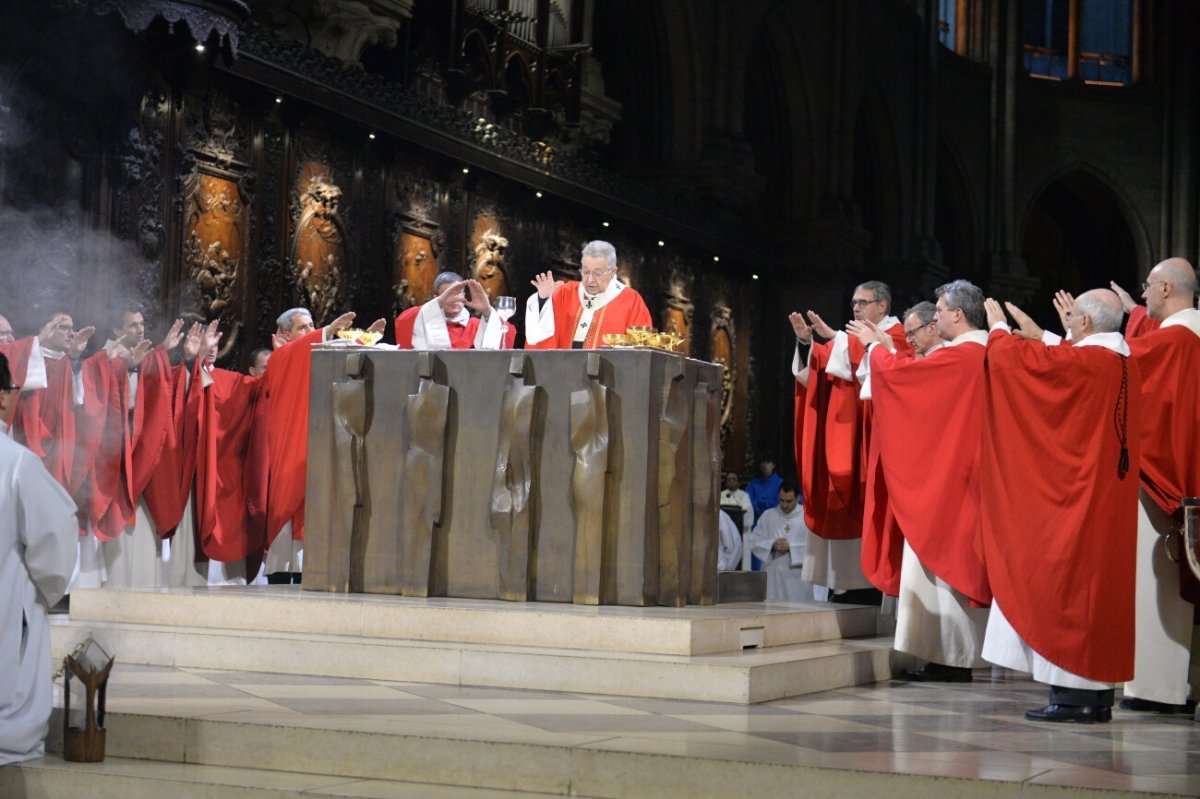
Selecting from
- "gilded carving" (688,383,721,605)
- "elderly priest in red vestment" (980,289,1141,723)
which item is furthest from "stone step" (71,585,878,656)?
"elderly priest in red vestment" (980,289,1141,723)

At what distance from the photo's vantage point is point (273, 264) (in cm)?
1115

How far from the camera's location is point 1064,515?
19.5 feet

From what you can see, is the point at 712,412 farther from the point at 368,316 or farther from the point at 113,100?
the point at 368,316

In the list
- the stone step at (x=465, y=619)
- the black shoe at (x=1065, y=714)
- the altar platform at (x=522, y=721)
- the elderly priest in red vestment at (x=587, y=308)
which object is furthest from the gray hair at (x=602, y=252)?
the black shoe at (x=1065, y=714)

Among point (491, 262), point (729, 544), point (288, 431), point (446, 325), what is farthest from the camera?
point (491, 262)

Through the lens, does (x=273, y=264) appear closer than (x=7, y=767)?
No

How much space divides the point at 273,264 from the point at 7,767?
6.76 m

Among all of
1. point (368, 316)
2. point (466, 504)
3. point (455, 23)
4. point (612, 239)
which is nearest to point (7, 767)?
point (466, 504)

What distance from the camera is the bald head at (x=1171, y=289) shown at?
646 cm

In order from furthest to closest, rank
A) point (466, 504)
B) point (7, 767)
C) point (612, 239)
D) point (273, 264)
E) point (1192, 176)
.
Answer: point (1192, 176), point (612, 239), point (273, 264), point (466, 504), point (7, 767)

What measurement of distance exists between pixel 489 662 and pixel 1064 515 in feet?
7.33

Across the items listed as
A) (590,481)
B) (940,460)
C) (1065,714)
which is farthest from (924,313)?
(1065,714)

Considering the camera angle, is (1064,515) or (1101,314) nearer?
(1064,515)

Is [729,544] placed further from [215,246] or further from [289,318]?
[289,318]
